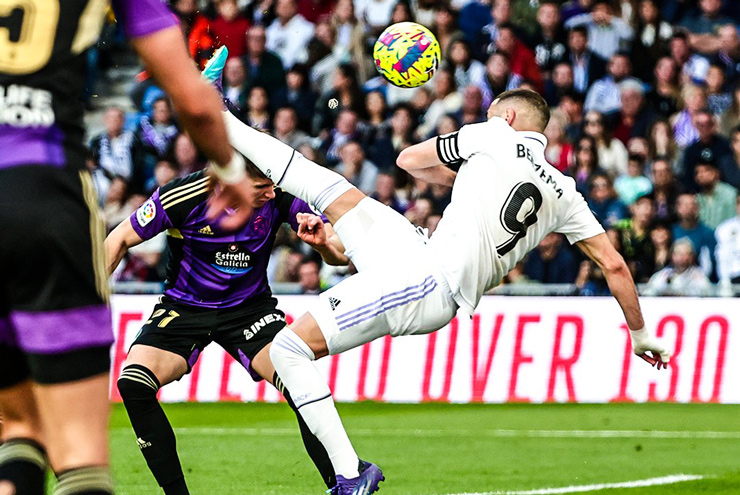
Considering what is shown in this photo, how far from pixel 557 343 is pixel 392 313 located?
6.43 m

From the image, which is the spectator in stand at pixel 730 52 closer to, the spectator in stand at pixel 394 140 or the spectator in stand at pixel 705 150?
the spectator in stand at pixel 705 150

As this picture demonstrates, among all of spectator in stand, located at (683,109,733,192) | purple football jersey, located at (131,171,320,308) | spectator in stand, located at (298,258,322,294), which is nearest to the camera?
purple football jersey, located at (131,171,320,308)

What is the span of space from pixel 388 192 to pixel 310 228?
8.05 meters

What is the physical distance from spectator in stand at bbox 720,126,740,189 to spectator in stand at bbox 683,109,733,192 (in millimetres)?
12

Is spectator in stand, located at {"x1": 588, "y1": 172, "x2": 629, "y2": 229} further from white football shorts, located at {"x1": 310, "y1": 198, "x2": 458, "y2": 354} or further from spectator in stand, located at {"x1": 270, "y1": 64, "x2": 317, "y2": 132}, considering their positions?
white football shorts, located at {"x1": 310, "y1": 198, "x2": 458, "y2": 354}

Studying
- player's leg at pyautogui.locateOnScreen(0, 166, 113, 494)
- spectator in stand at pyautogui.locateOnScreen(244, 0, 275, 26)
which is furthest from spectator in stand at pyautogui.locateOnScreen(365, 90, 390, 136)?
player's leg at pyautogui.locateOnScreen(0, 166, 113, 494)

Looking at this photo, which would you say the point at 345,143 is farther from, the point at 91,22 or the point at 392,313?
the point at 91,22

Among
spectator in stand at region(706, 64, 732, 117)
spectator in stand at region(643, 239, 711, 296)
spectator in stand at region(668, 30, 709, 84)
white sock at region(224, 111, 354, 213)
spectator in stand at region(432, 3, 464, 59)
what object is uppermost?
spectator in stand at region(432, 3, 464, 59)

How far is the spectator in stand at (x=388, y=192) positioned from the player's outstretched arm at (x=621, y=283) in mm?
7578

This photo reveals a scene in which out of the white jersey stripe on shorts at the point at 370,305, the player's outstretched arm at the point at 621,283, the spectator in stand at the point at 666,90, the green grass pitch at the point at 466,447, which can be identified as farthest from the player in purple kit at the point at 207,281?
the spectator in stand at the point at 666,90

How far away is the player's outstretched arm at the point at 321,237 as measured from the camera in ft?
22.6

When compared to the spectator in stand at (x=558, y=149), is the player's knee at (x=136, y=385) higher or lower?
lower

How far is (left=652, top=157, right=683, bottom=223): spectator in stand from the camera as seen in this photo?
14.6m

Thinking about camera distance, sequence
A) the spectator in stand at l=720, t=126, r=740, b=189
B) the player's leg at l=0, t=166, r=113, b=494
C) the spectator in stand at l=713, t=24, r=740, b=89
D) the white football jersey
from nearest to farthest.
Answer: the player's leg at l=0, t=166, r=113, b=494 < the white football jersey < the spectator in stand at l=720, t=126, r=740, b=189 < the spectator in stand at l=713, t=24, r=740, b=89
